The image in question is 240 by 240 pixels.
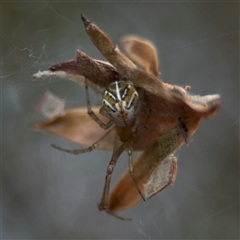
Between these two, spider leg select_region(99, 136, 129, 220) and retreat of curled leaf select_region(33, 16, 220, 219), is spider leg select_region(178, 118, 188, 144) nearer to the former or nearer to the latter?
retreat of curled leaf select_region(33, 16, 220, 219)

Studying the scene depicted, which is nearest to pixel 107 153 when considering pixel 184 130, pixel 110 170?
pixel 110 170

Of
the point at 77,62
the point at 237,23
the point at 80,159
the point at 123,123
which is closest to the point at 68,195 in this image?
the point at 80,159

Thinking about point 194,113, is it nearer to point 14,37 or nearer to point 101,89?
point 101,89

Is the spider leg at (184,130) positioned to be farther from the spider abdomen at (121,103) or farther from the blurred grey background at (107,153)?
the blurred grey background at (107,153)

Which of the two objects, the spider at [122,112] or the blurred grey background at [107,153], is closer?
the spider at [122,112]

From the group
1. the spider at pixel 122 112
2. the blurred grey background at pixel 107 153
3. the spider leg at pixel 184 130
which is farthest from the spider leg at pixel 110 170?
the blurred grey background at pixel 107 153

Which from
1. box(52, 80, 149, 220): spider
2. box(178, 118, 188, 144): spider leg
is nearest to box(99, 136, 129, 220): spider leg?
box(52, 80, 149, 220): spider

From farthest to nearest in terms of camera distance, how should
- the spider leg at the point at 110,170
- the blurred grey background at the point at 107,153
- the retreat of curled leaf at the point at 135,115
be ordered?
the blurred grey background at the point at 107,153, the spider leg at the point at 110,170, the retreat of curled leaf at the point at 135,115
